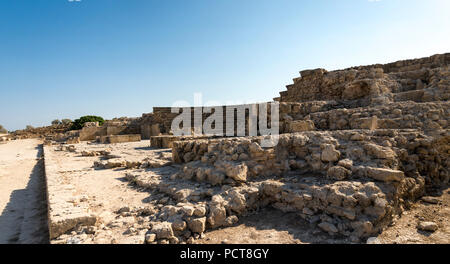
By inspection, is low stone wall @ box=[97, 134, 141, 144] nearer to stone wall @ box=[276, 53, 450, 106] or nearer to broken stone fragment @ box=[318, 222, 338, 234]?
stone wall @ box=[276, 53, 450, 106]

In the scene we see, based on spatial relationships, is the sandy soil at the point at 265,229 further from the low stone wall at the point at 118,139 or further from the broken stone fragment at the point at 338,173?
the low stone wall at the point at 118,139

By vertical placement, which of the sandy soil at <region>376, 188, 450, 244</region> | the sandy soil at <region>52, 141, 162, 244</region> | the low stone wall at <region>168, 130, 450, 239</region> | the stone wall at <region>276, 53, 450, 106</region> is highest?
the stone wall at <region>276, 53, 450, 106</region>

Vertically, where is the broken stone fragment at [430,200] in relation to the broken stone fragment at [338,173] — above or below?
below

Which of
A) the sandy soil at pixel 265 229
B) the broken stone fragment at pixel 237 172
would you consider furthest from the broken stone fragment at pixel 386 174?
the broken stone fragment at pixel 237 172

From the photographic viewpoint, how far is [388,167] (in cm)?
359

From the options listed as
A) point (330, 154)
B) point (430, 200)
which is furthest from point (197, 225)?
point (430, 200)

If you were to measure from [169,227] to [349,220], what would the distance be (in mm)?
2373

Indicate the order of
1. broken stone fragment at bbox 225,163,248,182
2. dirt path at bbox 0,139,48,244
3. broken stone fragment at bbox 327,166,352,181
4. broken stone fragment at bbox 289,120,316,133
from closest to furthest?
dirt path at bbox 0,139,48,244 → broken stone fragment at bbox 327,166,352,181 → broken stone fragment at bbox 225,163,248,182 → broken stone fragment at bbox 289,120,316,133

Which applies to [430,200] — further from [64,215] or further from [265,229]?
[64,215]

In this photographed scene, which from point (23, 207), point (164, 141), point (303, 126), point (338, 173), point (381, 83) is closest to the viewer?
point (338, 173)

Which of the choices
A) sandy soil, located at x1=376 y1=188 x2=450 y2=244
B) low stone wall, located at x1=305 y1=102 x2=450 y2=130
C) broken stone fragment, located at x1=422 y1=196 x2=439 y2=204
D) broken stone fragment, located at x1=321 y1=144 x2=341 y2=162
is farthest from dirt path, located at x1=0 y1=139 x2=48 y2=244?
low stone wall, located at x1=305 y1=102 x2=450 y2=130

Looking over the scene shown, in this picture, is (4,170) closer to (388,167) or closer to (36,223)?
(36,223)

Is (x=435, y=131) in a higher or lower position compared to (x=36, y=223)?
higher
